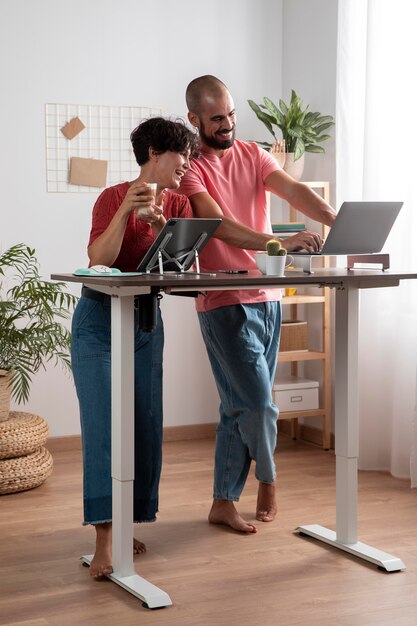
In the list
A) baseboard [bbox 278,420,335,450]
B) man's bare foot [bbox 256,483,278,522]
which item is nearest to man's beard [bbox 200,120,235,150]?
man's bare foot [bbox 256,483,278,522]

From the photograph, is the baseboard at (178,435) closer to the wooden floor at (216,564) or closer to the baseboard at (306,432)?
the baseboard at (306,432)

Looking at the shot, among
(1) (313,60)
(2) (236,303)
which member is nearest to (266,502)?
(2) (236,303)

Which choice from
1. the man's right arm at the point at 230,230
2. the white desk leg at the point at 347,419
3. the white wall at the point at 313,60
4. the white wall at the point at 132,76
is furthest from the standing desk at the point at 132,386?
the white wall at the point at 132,76

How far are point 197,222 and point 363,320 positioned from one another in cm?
172

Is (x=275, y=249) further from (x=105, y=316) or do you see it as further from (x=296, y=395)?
(x=296, y=395)

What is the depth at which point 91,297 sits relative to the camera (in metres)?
2.81

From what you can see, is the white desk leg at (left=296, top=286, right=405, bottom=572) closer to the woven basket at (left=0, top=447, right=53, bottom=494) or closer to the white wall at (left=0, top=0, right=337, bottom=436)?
the woven basket at (left=0, top=447, right=53, bottom=494)

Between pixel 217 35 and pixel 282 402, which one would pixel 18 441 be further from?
pixel 217 35

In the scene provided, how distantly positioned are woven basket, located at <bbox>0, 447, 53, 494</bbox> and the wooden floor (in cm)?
4

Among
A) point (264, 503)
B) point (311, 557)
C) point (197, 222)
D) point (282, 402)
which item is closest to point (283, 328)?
point (282, 402)

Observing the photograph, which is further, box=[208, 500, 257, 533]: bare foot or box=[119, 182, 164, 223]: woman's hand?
box=[208, 500, 257, 533]: bare foot

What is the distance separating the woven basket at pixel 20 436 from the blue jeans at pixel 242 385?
91 cm

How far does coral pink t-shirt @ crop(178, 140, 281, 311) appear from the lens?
10.6 feet

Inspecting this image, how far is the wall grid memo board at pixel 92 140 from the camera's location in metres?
4.49
